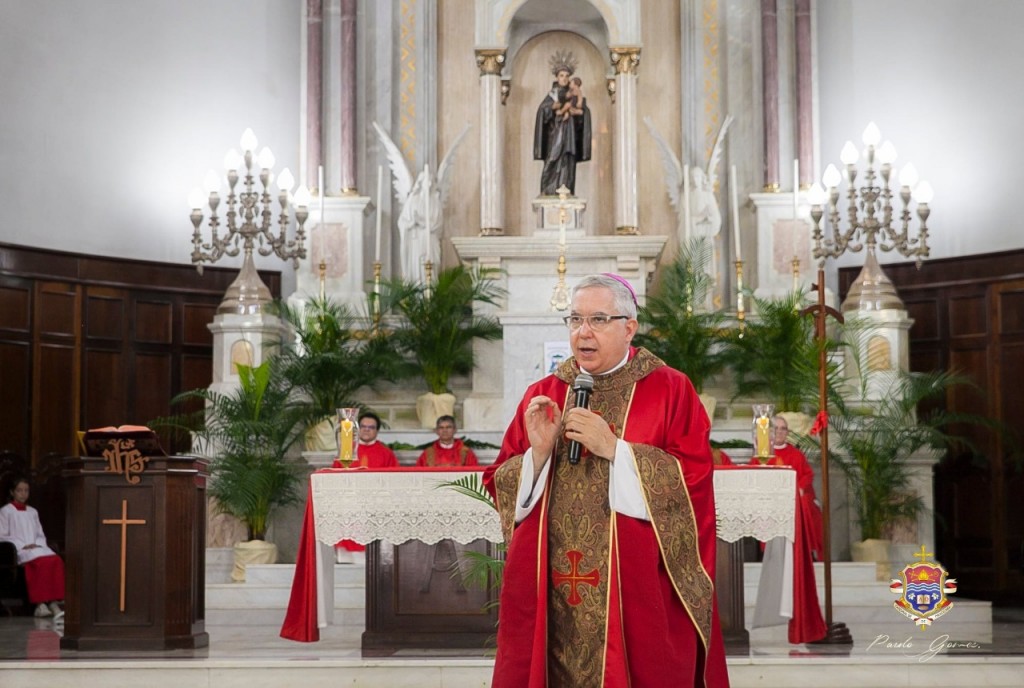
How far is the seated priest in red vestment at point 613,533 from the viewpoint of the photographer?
14.4 feet

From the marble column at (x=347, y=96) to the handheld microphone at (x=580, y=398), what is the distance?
11384 mm

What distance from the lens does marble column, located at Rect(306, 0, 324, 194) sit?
15562mm

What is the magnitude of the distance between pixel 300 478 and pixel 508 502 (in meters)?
8.01

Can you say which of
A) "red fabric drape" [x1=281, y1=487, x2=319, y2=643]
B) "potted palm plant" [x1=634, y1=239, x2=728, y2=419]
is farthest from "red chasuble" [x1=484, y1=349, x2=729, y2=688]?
"potted palm plant" [x1=634, y1=239, x2=728, y2=419]

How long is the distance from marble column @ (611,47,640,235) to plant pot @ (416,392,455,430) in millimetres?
3308

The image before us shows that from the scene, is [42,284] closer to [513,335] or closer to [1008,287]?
[513,335]

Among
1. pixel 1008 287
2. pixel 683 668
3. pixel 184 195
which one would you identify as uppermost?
pixel 184 195

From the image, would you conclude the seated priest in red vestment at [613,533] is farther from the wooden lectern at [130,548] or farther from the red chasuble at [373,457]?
the red chasuble at [373,457]

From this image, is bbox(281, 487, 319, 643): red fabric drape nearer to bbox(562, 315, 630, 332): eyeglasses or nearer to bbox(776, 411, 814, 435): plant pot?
bbox(562, 315, 630, 332): eyeglasses

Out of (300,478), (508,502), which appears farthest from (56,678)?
(300,478)

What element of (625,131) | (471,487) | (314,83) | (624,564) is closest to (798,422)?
(625,131)

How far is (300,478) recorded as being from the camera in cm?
1229

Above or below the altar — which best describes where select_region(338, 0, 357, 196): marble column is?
above

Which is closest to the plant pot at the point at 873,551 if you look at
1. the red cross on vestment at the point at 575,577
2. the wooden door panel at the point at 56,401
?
the red cross on vestment at the point at 575,577
